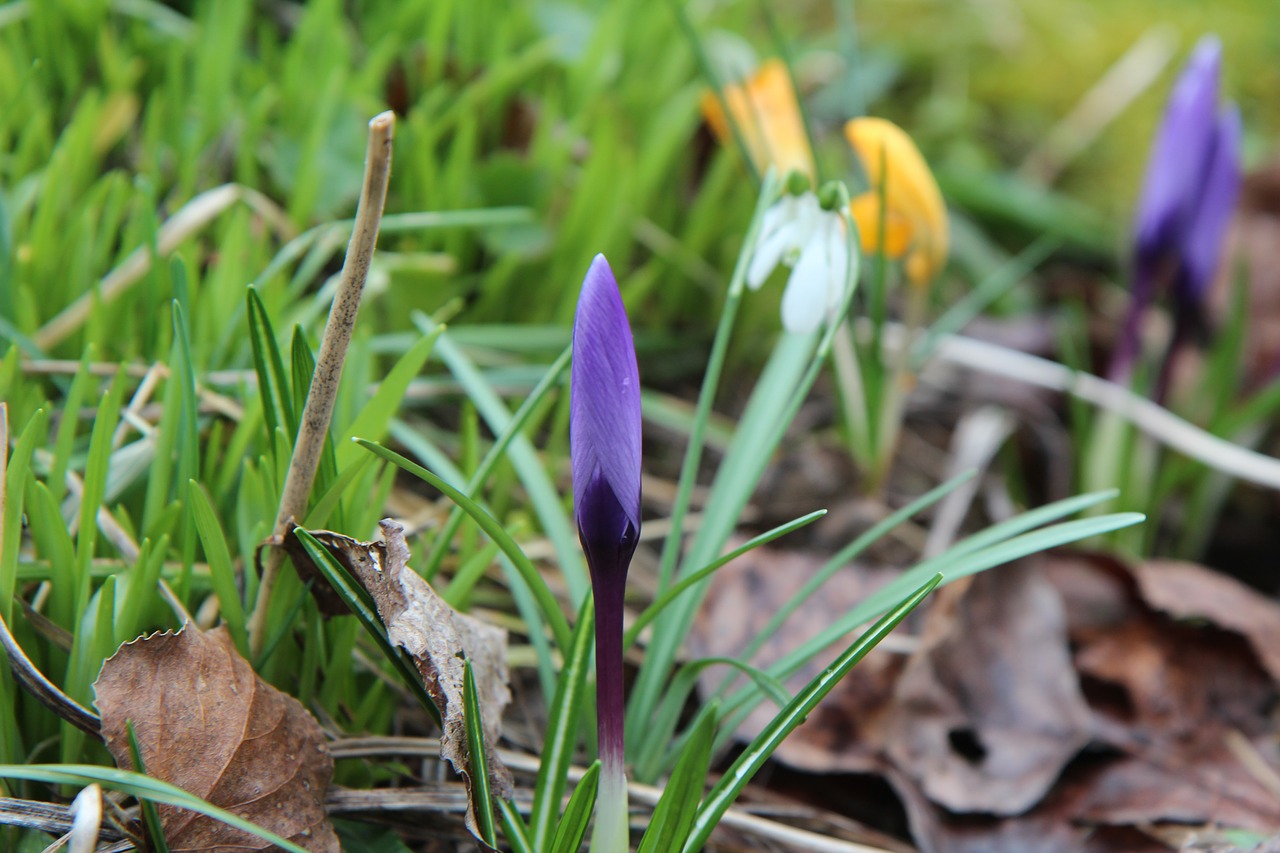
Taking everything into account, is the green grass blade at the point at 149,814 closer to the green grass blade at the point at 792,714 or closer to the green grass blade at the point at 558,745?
the green grass blade at the point at 558,745

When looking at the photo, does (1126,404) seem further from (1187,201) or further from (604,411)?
(604,411)

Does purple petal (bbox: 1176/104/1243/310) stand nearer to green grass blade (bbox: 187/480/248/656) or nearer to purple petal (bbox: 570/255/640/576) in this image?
purple petal (bbox: 570/255/640/576)

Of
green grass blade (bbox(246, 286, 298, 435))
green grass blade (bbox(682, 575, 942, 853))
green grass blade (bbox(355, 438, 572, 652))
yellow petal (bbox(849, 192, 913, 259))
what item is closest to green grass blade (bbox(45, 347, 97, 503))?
green grass blade (bbox(246, 286, 298, 435))

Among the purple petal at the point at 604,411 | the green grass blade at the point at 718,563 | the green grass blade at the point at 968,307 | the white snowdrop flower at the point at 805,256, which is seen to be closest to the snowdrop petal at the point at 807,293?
the white snowdrop flower at the point at 805,256

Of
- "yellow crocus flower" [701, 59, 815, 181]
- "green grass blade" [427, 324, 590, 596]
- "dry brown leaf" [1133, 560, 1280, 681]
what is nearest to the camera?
"green grass blade" [427, 324, 590, 596]

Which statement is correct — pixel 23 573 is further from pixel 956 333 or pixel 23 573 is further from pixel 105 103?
pixel 956 333
